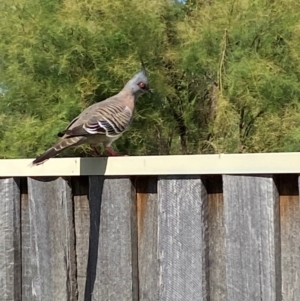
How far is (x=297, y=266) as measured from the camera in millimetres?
1346

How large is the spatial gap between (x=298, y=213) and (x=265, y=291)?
0.58ft

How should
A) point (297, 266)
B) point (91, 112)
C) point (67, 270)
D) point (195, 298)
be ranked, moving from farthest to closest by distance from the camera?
1. point (91, 112)
2. point (67, 270)
3. point (195, 298)
4. point (297, 266)

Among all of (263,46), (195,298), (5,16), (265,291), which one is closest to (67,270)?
(195,298)

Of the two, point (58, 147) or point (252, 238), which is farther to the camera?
point (58, 147)

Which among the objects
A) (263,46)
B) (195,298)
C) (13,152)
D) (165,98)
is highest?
(263,46)

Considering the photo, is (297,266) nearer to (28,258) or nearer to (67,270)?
(67,270)

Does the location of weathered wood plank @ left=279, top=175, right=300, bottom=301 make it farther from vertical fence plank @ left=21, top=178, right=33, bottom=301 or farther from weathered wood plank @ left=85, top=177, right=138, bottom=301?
vertical fence plank @ left=21, top=178, right=33, bottom=301

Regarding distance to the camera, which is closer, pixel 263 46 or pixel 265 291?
pixel 265 291

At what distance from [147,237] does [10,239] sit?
1.34ft

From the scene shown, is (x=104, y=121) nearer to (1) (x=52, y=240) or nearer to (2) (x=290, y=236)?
(1) (x=52, y=240)

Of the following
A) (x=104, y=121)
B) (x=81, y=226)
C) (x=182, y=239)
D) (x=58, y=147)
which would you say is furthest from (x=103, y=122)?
(x=182, y=239)

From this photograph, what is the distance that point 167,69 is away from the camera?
2.39 m

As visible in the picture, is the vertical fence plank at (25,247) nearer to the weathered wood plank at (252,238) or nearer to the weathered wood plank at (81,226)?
the weathered wood plank at (81,226)

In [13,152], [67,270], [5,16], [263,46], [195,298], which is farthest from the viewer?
[5,16]
